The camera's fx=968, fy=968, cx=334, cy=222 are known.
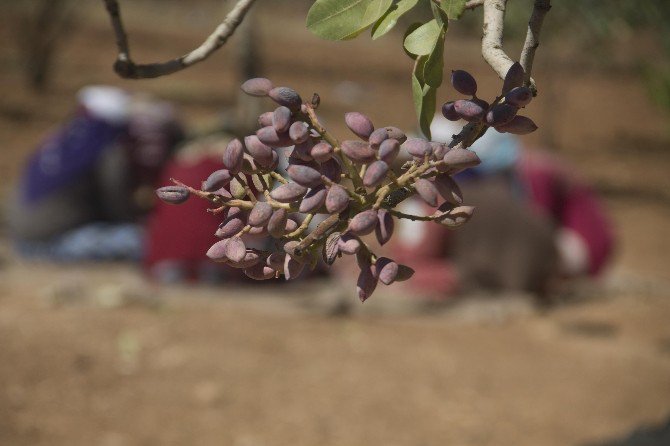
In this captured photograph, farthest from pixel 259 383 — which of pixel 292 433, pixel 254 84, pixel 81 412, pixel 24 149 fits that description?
pixel 24 149

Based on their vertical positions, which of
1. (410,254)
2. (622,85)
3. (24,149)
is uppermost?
(410,254)

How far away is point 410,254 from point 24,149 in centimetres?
590

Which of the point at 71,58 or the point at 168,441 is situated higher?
the point at 168,441

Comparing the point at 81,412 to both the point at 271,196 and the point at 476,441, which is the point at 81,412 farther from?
the point at 271,196

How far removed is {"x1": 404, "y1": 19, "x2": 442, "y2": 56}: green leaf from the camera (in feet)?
3.91

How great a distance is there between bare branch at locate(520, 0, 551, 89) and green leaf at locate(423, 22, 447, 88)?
3.9 inches

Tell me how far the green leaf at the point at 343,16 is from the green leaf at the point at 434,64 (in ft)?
0.26

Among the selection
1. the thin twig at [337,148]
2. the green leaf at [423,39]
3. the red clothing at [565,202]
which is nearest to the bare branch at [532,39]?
the green leaf at [423,39]

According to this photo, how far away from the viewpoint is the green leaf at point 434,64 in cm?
117

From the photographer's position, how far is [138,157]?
5996 millimetres

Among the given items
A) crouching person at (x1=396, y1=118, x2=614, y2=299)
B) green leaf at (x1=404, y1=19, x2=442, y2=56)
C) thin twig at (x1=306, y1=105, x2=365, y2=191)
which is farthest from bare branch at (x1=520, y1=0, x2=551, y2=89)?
crouching person at (x1=396, y1=118, x2=614, y2=299)

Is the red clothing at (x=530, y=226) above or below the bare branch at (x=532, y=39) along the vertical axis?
below

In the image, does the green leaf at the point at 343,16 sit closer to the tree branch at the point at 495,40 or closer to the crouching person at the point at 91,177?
the tree branch at the point at 495,40

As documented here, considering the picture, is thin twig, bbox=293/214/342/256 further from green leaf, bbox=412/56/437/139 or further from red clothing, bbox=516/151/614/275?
red clothing, bbox=516/151/614/275
